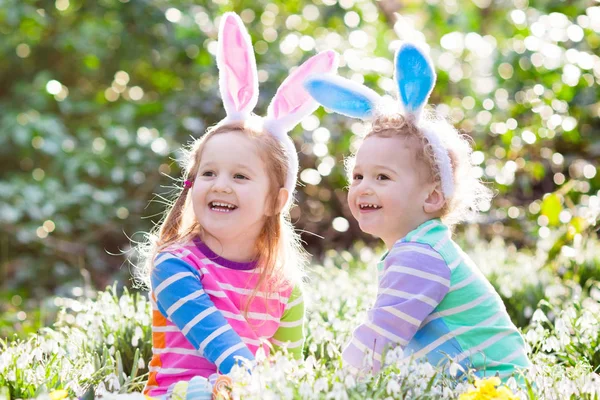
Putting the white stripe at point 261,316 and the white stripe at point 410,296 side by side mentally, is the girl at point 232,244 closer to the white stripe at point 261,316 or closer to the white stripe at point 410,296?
the white stripe at point 261,316

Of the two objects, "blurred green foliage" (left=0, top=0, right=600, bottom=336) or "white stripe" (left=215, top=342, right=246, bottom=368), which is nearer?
"white stripe" (left=215, top=342, right=246, bottom=368)

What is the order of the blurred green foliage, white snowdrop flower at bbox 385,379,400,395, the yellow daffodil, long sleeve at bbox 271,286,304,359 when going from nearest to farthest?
the yellow daffodil → white snowdrop flower at bbox 385,379,400,395 → long sleeve at bbox 271,286,304,359 → the blurred green foliage

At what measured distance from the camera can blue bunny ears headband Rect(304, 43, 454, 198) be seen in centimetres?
219

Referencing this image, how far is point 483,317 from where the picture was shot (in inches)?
83.0

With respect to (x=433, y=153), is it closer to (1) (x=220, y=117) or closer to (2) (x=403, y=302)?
(2) (x=403, y=302)

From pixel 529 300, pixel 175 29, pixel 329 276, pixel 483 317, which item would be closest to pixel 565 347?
pixel 483 317

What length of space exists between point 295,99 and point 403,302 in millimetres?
767

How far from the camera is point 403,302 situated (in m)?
2.00

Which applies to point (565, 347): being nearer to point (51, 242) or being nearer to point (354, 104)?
point (354, 104)

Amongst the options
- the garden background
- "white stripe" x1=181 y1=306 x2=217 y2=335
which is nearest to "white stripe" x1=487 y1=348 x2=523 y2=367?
"white stripe" x1=181 y1=306 x2=217 y2=335

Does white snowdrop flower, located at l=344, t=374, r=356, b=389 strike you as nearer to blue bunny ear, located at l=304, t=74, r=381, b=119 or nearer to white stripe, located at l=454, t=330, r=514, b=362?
white stripe, located at l=454, t=330, r=514, b=362

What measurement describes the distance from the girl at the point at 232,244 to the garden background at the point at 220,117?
1.36 metres

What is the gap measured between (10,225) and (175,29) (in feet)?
5.45

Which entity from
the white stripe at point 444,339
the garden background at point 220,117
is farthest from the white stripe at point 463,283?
the garden background at point 220,117
